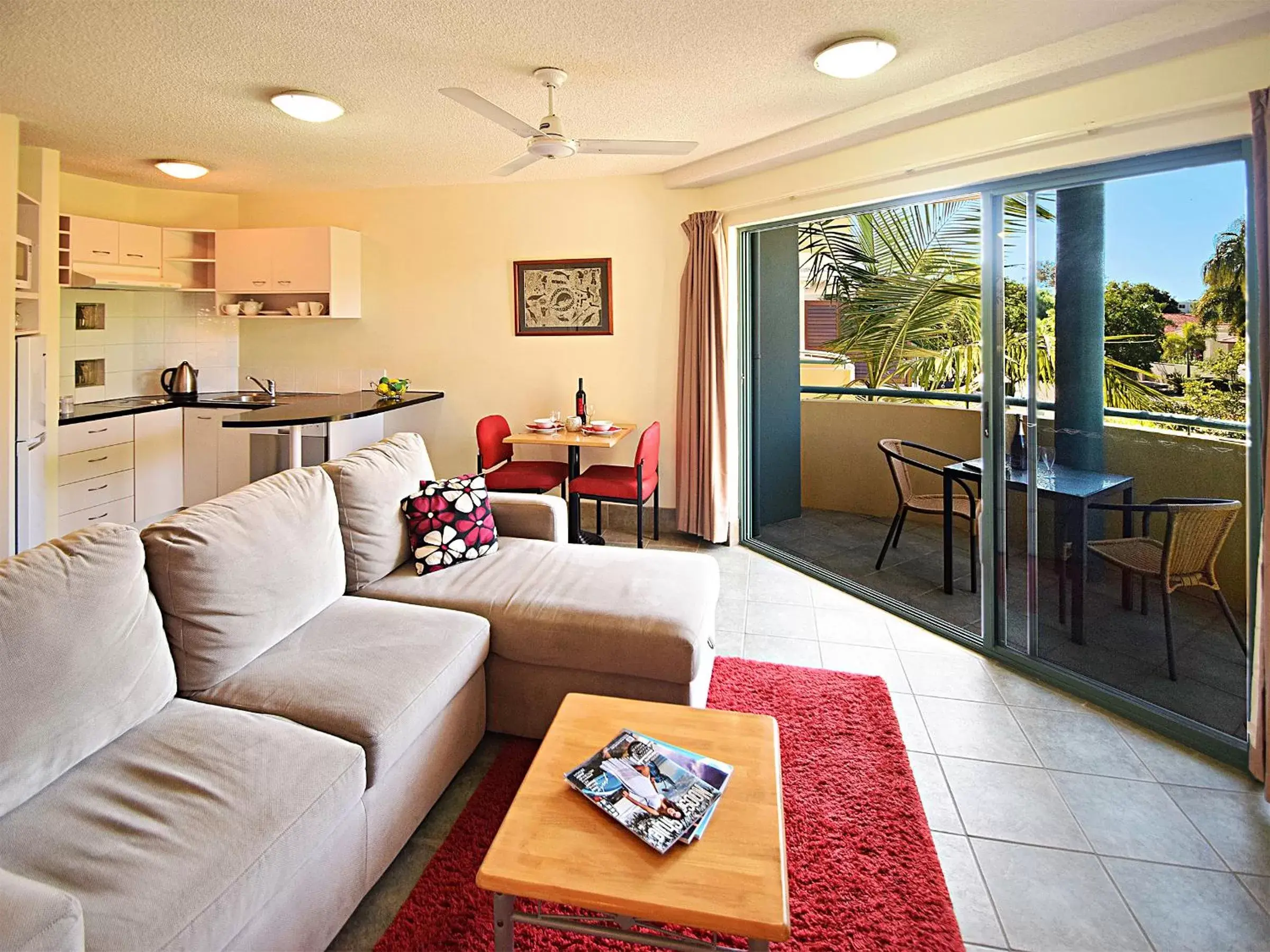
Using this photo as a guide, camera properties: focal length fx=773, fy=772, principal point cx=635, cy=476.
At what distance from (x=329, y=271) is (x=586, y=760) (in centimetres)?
490

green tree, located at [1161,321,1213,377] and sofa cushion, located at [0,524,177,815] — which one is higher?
green tree, located at [1161,321,1213,377]

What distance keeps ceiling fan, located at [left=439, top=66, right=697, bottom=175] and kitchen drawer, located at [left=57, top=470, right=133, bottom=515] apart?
3.58 m

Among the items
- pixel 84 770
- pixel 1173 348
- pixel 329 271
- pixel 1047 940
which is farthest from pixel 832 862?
pixel 329 271

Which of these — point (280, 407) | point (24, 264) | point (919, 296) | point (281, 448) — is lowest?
point (281, 448)

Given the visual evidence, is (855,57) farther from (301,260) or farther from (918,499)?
Result: (301,260)

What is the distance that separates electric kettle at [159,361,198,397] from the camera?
19.1 feet

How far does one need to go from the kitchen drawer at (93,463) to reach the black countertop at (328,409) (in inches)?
26.9

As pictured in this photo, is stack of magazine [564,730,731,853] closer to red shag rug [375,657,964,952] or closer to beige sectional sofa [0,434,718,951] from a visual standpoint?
→ red shag rug [375,657,964,952]

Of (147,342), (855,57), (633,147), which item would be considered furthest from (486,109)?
(147,342)

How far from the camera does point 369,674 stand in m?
2.12

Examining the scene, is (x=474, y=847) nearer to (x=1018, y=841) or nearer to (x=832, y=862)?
(x=832, y=862)

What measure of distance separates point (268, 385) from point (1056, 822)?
19.8 feet

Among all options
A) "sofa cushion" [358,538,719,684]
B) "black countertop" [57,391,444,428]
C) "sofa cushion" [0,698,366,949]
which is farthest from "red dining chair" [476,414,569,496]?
"sofa cushion" [0,698,366,949]

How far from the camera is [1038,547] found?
A: 10.6 ft
